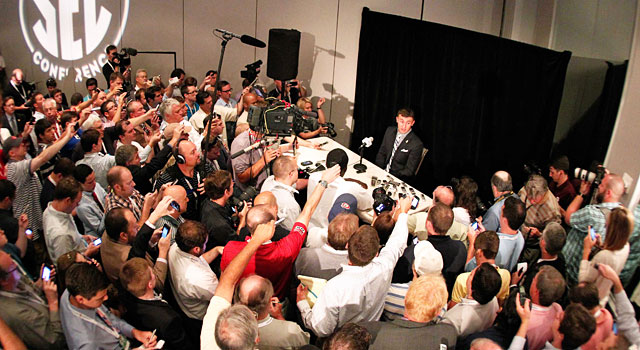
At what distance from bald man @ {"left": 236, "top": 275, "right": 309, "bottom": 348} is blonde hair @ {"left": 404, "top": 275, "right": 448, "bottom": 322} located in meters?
0.54

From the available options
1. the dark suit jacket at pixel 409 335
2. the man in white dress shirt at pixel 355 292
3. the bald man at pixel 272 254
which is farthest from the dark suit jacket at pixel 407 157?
the dark suit jacket at pixel 409 335

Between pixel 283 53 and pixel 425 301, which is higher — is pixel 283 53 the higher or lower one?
the higher one

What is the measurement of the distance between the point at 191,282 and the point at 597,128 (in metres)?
4.08

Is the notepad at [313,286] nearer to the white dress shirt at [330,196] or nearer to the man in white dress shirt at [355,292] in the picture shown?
the man in white dress shirt at [355,292]

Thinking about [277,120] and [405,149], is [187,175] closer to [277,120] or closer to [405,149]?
[277,120]

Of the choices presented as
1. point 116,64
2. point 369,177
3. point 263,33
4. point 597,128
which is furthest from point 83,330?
point 263,33

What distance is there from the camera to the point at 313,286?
256 centimetres

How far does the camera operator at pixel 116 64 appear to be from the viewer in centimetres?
662

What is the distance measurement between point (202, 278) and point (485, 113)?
13.4ft

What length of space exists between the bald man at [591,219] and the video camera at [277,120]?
7.71 ft

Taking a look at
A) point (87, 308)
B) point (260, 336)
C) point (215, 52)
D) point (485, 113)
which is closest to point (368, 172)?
point (485, 113)

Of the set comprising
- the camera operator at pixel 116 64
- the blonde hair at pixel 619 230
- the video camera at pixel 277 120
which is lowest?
the blonde hair at pixel 619 230

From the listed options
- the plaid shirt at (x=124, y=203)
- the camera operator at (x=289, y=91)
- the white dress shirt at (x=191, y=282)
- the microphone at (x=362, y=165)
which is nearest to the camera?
the white dress shirt at (x=191, y=282)

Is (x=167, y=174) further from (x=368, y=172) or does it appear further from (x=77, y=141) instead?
(x=368, y=172)
